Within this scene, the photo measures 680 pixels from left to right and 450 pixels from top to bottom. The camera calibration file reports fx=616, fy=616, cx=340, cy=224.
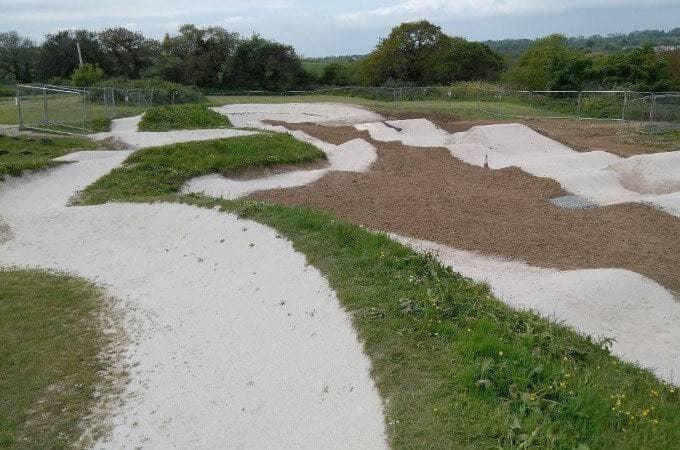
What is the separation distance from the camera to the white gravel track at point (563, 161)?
57.1 ft

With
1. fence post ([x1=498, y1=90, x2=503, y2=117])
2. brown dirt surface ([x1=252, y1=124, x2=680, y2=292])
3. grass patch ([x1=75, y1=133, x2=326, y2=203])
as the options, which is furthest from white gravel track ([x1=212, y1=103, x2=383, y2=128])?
brown dirt surface ([x1=252, y1=124, x2=680, y2=292])

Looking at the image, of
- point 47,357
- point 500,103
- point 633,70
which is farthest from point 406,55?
point 47,357

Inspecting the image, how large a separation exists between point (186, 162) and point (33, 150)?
5.93m

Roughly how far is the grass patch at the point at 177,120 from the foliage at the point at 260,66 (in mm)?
34420

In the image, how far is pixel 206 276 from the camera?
11734 millimetres

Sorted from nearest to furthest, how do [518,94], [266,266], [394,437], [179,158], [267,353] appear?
1. [394,437]
2. [267,353]
3. [266,266]
4. [179,158]
5. [518,94]

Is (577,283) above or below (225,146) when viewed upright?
below

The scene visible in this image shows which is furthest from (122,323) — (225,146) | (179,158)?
(225,146)

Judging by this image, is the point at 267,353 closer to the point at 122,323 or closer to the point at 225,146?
the point at 122,323

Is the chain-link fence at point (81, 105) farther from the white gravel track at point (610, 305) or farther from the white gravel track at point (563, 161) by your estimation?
the white gravel track at point (610, 305)

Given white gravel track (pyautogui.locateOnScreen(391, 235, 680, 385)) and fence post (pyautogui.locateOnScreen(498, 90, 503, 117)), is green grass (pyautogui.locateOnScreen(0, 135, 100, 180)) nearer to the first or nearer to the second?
white gravel track (pyautogui.locateOnScreen(391, 235, 680, 385))

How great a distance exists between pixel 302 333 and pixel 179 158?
41.2 ft

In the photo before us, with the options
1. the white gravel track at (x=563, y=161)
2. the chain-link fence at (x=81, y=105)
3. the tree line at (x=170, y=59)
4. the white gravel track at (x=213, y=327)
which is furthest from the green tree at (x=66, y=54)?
the white gravel track at (x=213, y=327)

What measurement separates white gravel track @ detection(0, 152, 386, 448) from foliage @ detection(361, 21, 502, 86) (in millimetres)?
55010
